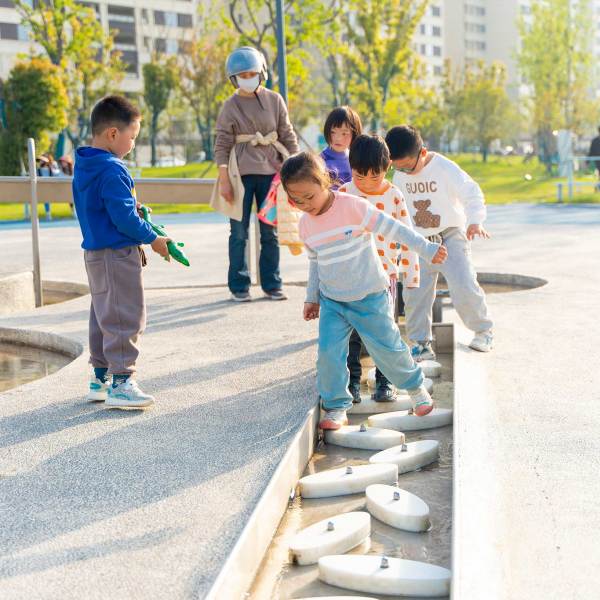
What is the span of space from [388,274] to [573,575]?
238 centimetres

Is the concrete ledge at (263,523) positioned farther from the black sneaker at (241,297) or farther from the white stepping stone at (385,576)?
the black sneaker at (241,297)

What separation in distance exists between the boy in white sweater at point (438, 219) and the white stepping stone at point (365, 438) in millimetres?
1383

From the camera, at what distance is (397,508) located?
339cm

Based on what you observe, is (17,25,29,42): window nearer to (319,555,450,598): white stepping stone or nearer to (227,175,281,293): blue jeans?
(227,175,281,293): blue jeans

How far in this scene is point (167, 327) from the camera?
6707 mm

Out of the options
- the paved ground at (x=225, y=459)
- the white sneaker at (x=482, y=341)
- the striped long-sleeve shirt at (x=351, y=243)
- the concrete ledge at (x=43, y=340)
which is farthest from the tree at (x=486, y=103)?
the striped long-sleeve shirt at (x=351, y=243)

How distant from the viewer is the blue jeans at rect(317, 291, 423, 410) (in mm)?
4312

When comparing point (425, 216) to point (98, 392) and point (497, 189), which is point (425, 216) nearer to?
point (98, 392)

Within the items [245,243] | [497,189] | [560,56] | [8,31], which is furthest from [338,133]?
[8,31]

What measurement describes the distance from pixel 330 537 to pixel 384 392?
5.89ft

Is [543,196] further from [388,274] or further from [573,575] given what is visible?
[573,575]

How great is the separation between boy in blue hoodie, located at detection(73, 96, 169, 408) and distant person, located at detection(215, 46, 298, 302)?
8.98 feet

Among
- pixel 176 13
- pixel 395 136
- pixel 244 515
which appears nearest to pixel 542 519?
pixel 244 515

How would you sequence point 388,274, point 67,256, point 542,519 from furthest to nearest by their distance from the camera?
point 67,256 → point 388,274 → point 542,519
